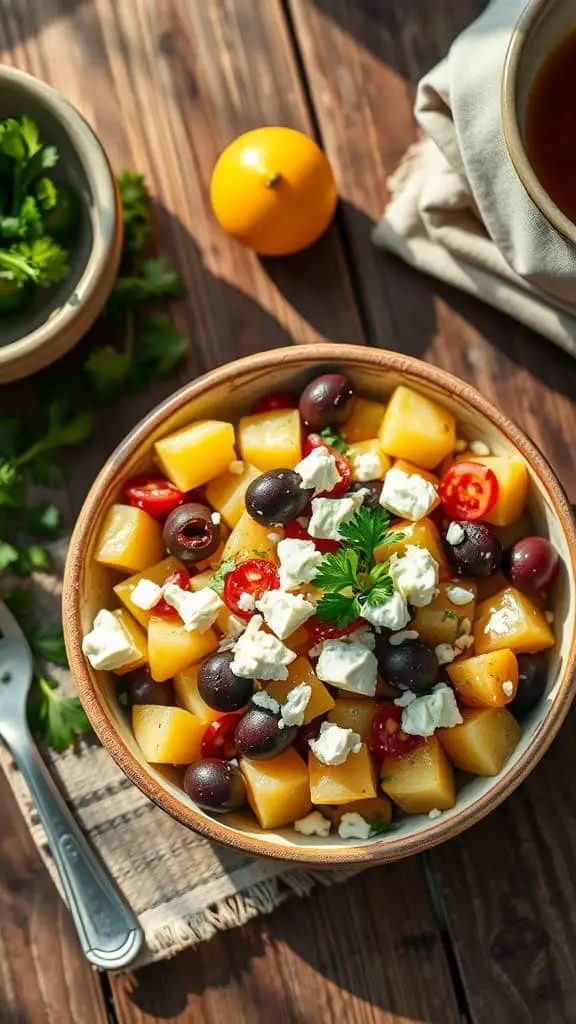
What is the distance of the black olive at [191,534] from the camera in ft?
6.28

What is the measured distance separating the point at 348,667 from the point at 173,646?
308mm

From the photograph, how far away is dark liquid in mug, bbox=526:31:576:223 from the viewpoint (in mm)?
1810

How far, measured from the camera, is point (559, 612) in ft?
6.44

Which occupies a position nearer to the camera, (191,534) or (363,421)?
(191,534)

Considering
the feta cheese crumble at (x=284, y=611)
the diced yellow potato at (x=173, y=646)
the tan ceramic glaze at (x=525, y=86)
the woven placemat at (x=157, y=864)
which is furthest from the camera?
the woven placemat at (x=157, y=864)

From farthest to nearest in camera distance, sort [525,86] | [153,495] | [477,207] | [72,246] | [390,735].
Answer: [72,246]
[477,207]
[153,495]
[390,735]
[525,86]

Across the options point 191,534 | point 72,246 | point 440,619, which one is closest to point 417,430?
point 440,619

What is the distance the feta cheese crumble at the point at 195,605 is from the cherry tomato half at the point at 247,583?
2 centimetres

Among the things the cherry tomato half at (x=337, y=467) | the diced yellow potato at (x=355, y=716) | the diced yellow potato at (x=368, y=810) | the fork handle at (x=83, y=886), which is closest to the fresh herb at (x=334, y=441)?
the cherry tomato half at (x=337, y=467)

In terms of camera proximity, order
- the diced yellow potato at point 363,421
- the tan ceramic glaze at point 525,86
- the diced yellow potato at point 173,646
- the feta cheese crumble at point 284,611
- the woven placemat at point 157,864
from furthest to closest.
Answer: the woven placemat at point 157,864
the diced yellow potato at point 363,421
the diced yellow potato at point 173,646
the feta cheese crumble at point 284,611
the tan ceramic glaze at point 525,86

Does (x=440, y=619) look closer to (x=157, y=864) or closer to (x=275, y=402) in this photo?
(x=275, y=402)

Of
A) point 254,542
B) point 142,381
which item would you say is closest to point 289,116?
point 142,381

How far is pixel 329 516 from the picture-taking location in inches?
73.6

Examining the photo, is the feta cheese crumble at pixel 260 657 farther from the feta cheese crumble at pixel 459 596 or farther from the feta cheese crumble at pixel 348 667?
the feta cheese crumble at pixel 459 596
